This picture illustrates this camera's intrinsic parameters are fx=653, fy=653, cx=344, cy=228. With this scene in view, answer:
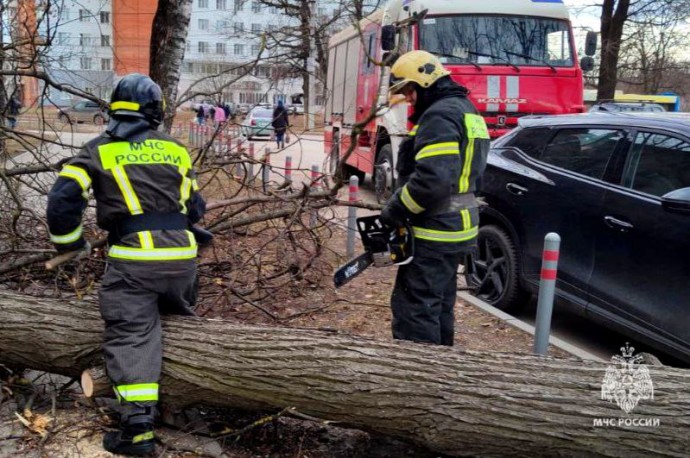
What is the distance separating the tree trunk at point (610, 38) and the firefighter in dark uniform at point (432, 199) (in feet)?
48.5

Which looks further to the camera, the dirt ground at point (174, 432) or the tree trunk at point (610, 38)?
the tree trunk at point (610, 38)

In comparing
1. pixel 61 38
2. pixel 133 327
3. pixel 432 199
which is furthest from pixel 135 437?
pixel 61 38

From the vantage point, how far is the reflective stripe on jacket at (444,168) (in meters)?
3.38

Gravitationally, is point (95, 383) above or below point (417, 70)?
below

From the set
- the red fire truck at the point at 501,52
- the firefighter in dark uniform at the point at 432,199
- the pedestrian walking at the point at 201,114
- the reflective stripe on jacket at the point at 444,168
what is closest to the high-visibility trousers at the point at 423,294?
the firefighter in dark uniform at the point at 432,199

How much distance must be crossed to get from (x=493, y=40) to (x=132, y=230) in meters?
7.37

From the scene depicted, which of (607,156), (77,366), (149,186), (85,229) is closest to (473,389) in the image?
(149,186)

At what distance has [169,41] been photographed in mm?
6578

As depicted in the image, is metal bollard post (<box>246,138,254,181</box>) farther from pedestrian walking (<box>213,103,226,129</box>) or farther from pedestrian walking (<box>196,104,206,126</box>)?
pedestrian walking (<box>196,104,206,126</box>)

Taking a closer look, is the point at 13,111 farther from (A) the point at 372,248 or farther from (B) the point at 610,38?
(B) the point at 610,38

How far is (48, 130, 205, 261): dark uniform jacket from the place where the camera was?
290 cm

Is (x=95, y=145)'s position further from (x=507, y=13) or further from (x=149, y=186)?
(x=507, y=13)

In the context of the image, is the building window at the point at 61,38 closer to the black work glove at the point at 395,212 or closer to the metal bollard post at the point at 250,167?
the metal bollard post at the point at 250,167

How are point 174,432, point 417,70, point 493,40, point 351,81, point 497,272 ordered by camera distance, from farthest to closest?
point 351,81 → point 493,40 → point 497,272 → point 417,70 → point 174,432
